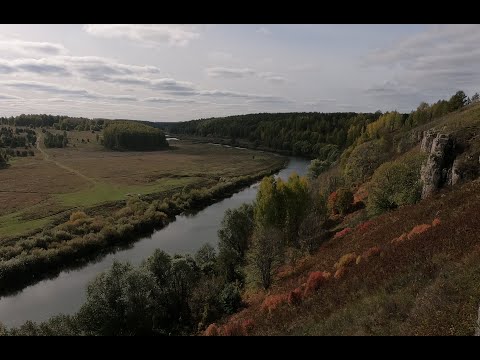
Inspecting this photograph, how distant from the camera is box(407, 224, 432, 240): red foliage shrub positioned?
80.6 ft

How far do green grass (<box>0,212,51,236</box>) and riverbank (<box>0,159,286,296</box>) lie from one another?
170 inches

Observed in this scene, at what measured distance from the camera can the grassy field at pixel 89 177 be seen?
233 ft

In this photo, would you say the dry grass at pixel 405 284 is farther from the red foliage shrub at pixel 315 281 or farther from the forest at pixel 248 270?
the red foliage shrub at pixel 315 281

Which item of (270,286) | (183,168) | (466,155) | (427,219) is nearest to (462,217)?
(427,219)

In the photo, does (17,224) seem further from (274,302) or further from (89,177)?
(274,302)

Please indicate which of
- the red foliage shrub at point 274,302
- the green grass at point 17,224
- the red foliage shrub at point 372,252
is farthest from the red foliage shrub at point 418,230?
the green grass at point 17,224

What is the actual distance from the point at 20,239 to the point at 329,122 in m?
152

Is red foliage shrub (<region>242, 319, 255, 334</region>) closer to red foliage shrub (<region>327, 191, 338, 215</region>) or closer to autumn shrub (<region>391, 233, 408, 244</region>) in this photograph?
autumn shrub (<region>391, 233, 408, 244</region>)

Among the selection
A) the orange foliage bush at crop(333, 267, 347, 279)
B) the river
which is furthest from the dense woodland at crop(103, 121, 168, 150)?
the orange foliage bush at crop(333, 267, 347, 279)

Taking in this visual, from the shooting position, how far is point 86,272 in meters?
48.2

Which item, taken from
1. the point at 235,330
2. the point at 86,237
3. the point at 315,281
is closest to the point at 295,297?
the point at 315,281

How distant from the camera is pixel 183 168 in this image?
12506 cm
